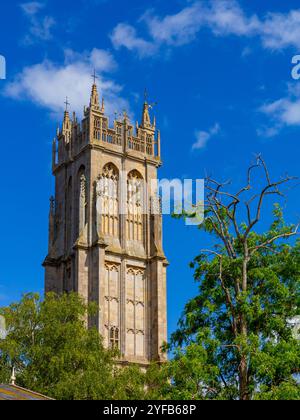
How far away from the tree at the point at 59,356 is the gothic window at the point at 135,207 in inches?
804

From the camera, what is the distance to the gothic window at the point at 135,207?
247 ft

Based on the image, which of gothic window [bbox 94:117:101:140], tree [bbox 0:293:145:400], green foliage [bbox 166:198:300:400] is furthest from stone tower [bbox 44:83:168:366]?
green foliage [bbox 166:198:300:400]

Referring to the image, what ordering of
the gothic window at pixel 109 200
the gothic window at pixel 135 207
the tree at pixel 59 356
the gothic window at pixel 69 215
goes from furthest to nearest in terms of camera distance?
the gothic window at pixel 69 215
the gothic window at pixel 135 207
the gothic window at pixel 109 200
the tree at pixel 59 356

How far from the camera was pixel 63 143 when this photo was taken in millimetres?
80188

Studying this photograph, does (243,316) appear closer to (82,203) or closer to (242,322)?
(242,322)

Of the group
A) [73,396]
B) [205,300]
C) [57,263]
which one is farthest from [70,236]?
[205,300]

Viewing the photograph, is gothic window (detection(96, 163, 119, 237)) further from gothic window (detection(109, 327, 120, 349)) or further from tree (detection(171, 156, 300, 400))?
tree (detection(171, 156, 300, 400))

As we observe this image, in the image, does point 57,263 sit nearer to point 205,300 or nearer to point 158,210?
point 158,210

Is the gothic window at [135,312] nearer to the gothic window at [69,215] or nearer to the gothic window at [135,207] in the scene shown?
the gothic window at [135,207]

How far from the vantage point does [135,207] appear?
76.4 m

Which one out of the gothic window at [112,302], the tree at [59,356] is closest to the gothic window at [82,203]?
the gothic window at [112,302]

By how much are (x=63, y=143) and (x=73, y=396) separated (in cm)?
3688

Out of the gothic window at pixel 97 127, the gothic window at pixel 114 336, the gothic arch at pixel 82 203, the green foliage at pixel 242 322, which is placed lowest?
the green foliage at pixel 242 322
